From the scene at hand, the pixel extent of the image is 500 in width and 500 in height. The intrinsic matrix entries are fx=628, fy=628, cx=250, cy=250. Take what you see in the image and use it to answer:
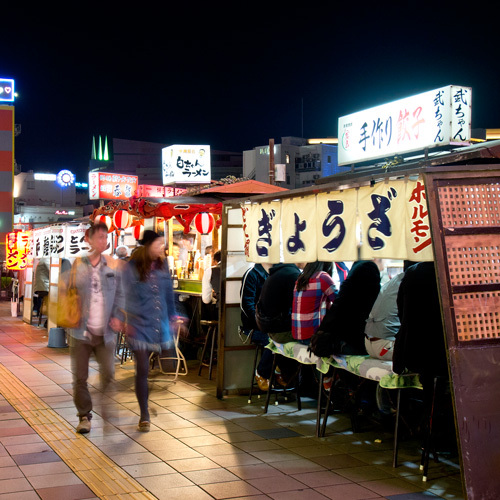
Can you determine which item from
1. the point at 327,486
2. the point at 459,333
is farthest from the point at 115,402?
the point at 459,333

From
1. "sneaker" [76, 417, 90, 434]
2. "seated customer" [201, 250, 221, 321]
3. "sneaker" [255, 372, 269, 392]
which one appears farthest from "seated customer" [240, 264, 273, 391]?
"sneaker" [76, 417, 90, 434]

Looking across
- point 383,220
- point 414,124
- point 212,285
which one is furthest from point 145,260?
point 414,124

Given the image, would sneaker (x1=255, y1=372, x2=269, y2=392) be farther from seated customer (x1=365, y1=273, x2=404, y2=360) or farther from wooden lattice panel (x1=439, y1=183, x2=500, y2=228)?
wooden lattice panel (x1=439, y1=183, x2=500, y2=228)

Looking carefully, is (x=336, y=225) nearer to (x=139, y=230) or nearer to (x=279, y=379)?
(x=279, y=379)

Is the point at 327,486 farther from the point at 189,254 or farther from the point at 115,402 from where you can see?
the point at 189,254

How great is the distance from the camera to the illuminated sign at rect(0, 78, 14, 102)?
177 ft

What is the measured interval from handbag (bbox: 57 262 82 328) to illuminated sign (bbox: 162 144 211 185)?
72.9 ft

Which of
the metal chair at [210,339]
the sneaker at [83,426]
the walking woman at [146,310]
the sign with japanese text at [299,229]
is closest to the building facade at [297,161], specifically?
the metal chair at [210,339]

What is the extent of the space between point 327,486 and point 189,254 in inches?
498

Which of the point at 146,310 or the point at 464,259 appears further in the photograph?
the point at 146,310

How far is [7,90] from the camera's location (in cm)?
5397

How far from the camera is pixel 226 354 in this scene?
32.0ft

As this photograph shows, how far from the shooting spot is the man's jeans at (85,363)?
24.9ft

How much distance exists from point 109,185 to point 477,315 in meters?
27.6
